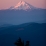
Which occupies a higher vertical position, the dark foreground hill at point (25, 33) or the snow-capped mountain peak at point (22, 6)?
the snow-capped mountain peak at point (22, 6)

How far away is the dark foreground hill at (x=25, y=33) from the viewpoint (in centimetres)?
170

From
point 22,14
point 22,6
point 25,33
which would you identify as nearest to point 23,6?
point 22,6

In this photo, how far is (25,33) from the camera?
1.71m

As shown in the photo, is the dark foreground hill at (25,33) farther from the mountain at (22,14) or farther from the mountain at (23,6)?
the mountain at (23,6)

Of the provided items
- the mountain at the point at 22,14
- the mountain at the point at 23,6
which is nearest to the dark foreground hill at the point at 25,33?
the mountain at the point at 22,14

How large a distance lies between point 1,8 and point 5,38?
0.46 metres

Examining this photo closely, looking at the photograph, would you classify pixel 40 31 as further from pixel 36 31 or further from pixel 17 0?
pixel 17 0

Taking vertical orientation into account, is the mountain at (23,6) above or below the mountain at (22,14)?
above

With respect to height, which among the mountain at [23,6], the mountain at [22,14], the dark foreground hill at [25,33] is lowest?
the dark foreground hill at [25,33]

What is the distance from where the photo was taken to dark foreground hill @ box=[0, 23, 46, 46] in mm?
1700

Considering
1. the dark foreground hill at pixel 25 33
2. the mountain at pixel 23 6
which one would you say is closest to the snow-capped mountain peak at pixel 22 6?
the mountain at pixel 23 6

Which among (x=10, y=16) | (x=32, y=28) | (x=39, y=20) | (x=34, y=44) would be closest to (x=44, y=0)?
(x=39, y=20)

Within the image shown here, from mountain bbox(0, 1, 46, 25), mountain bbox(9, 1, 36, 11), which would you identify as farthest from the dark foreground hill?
mountain bbox(9, 1, 36, 11)

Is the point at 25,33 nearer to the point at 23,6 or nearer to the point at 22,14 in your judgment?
the point at 22,14
